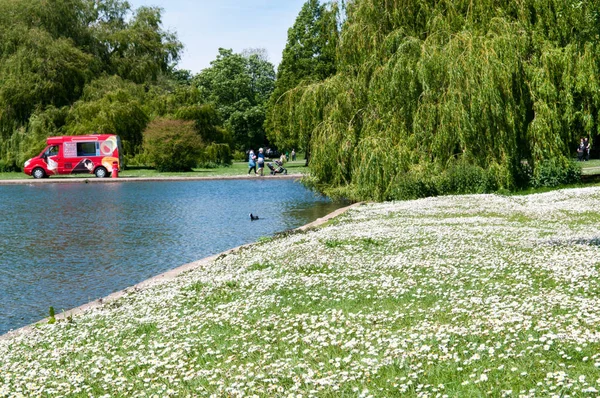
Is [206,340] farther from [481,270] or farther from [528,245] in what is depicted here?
[528,245]

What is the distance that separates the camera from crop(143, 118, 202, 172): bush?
216 ft

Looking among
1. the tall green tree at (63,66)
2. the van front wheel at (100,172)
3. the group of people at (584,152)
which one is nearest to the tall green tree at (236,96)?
the tall green tree at (63,66)

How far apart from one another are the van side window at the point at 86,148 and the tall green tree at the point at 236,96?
133ft

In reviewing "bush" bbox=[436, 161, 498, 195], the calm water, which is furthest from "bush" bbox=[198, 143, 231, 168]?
"bush" bbox=[436, 161, 498, 195]

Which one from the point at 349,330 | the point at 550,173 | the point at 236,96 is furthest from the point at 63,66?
the point at 349,330

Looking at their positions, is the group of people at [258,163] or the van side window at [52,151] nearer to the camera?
the group of people at [258,163]

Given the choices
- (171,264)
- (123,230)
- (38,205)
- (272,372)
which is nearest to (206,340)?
(272,372)

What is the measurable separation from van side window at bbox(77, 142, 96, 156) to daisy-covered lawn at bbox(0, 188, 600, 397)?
48838 millimetres

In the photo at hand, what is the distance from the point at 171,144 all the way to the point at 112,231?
41.1 meters

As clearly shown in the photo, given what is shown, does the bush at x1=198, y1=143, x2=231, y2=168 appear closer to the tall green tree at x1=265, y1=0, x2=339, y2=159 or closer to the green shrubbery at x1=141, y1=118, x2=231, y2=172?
the green shrubbery at x1=141, y1=118, x2=231, y2=172

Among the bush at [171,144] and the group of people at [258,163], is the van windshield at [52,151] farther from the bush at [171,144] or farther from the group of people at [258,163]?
the group of people at [258,163]

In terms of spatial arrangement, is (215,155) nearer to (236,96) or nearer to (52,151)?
(52,151)

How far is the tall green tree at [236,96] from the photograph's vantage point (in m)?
104

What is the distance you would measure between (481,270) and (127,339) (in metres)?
6.18
